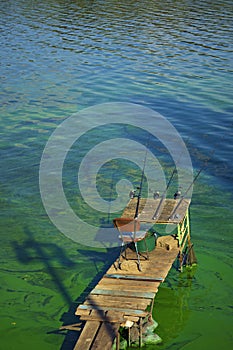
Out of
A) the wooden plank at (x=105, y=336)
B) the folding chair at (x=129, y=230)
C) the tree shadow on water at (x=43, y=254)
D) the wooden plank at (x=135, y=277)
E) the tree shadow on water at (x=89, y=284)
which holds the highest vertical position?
the folding chair at (x=129, y=230)

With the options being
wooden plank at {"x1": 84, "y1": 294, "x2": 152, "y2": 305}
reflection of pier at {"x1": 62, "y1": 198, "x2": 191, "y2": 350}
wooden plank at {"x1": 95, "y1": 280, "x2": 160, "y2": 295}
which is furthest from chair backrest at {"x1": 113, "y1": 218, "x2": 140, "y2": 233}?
wooden plank at {"x1": 84, "y1": 294, "x2": 152, "y2": 305}

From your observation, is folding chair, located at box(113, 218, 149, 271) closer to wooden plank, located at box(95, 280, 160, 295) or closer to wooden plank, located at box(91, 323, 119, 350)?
wooden plank, located at box(95, 280, 160, 295)

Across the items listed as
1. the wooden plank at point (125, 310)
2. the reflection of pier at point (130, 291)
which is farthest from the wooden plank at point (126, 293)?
the wooden plank at point (125, 310)

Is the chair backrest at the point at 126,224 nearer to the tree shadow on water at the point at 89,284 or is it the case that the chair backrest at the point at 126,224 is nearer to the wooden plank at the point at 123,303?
the wooden plank at the point at 123,303

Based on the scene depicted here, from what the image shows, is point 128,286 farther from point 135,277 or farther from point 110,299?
point 110,299

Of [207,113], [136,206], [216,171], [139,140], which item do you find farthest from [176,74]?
[136,206]

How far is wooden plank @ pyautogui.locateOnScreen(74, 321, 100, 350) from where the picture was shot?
9.49 meters

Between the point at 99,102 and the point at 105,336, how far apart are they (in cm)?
1720

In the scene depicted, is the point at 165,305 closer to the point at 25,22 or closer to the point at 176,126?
the point at 176,126

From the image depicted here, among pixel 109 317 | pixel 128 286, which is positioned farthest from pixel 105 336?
pixel 128 286

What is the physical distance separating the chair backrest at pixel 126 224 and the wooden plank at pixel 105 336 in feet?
→ 7.26

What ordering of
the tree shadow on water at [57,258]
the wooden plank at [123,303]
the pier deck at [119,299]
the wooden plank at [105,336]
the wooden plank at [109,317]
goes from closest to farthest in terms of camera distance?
1. the wooden plank at [105,336]
2. the pier deck at [119,299]
3. the wooden plank at [109,317]
4. the wooden plank at [123,303]
5. the tree shadow on water at [57,258]

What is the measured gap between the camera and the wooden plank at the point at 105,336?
9473mm

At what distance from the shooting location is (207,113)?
2441 centimetres
